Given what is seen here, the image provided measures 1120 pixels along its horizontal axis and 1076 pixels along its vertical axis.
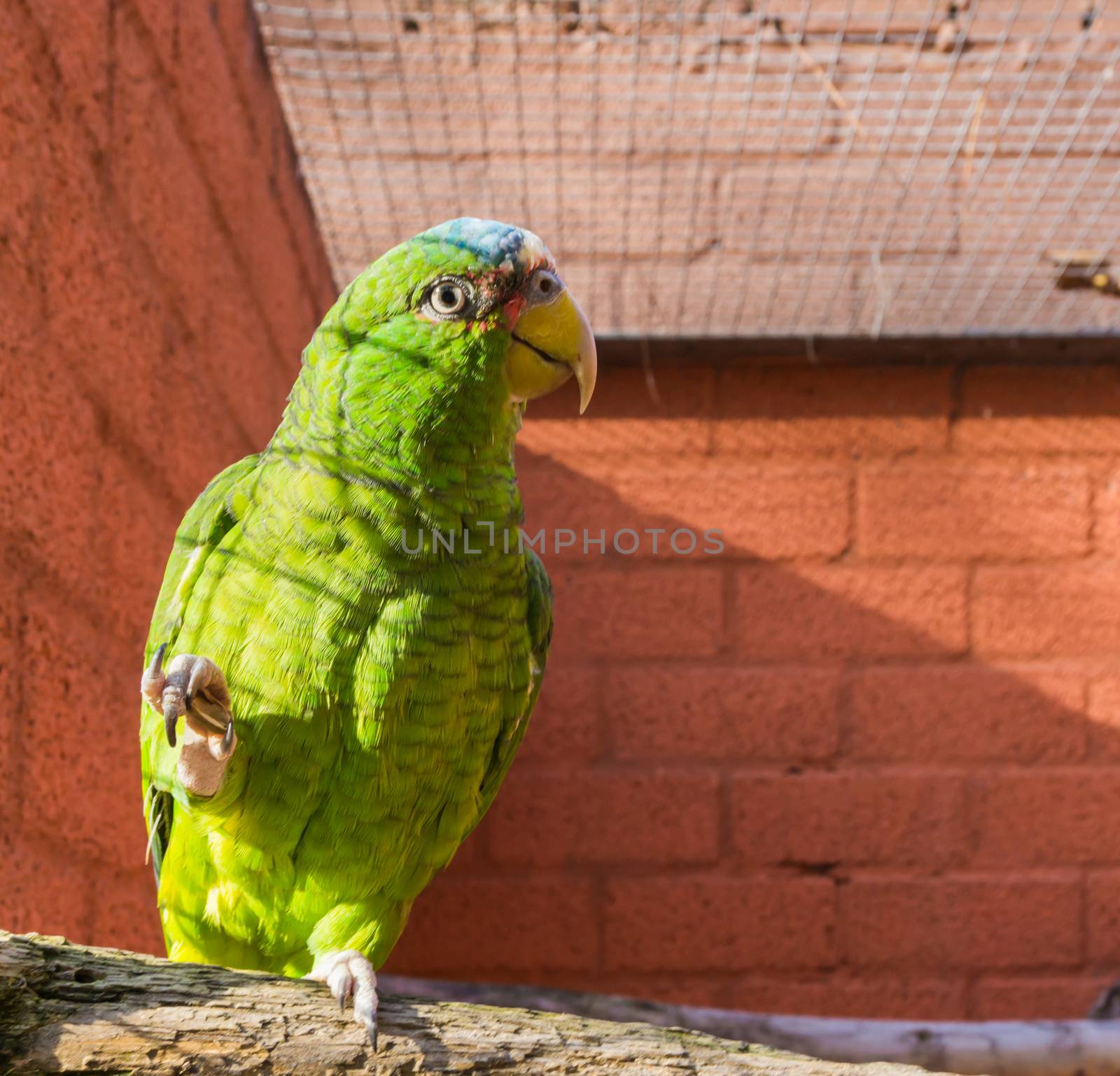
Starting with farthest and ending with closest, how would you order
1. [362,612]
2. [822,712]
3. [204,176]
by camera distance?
[822,712], [204,176], [362,612]

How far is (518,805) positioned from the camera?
5.60ft

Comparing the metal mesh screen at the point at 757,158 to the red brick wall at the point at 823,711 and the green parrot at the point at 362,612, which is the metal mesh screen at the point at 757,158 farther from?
the green parrot at the point at 362,612

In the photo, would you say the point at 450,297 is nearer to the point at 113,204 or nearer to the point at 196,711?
the point at 113,204

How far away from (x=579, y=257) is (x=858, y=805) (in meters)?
1.09

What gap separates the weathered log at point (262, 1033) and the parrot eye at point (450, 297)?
583 mm

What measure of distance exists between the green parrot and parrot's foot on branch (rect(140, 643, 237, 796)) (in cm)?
1

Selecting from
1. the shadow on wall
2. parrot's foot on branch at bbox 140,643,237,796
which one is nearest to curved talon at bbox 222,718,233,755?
parrot's foot on branch at bbox 140,643,237,796

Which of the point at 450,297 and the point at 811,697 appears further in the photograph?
the point at 811,697

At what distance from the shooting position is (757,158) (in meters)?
1.76

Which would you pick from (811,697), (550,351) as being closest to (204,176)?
(550,351)

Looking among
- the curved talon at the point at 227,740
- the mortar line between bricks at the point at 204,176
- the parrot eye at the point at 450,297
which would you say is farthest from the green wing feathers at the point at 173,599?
the mortar line between bricks at the point at 204,176

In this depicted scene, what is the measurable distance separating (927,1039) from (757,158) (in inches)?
55.4

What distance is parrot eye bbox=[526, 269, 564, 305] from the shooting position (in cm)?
97

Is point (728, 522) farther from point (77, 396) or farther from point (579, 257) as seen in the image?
point (77, 396)
